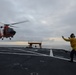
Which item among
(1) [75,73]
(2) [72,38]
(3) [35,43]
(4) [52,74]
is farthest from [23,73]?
(3) [35,43]

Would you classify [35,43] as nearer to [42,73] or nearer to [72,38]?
[72,38]

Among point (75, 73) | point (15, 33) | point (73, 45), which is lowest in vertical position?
point (75, 73)

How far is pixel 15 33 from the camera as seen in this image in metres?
40.3

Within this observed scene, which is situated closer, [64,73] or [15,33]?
[64,73]

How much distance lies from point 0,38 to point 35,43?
1649cm

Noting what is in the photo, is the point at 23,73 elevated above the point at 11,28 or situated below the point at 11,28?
below

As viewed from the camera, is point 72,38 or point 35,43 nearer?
point 72,38

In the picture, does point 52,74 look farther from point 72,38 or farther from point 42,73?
point 72,38

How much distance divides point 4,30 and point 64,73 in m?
28.4

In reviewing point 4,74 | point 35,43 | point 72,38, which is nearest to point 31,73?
→ point 4,74

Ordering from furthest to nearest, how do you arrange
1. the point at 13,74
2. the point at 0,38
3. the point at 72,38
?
the point at 0,38, the point at 72,38, the point at 13,74

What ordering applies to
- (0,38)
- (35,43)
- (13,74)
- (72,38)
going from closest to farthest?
(13,74)
(72,38)
(0,38)
(35,43)

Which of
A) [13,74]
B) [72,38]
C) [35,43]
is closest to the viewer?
[13,74]

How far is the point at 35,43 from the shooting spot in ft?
179
